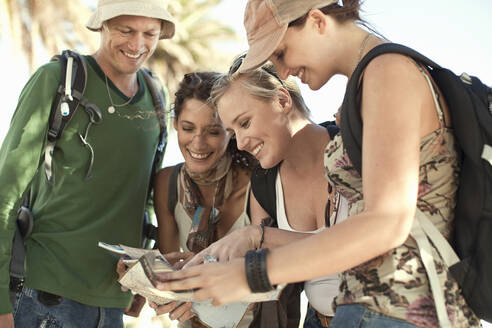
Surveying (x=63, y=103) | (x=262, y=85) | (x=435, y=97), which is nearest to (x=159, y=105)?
(x=63, y=103)

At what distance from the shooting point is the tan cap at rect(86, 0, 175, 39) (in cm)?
Result: 344

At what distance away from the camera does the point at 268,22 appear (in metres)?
2.08

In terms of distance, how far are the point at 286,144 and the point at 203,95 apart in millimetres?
852

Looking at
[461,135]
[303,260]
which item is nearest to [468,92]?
[461,135]

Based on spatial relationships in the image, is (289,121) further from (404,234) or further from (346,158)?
(404,234)

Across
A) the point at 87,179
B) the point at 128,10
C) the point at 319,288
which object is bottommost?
the point at 319,288

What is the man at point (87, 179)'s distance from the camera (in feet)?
10.5

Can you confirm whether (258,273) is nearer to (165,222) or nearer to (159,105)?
(165,222)

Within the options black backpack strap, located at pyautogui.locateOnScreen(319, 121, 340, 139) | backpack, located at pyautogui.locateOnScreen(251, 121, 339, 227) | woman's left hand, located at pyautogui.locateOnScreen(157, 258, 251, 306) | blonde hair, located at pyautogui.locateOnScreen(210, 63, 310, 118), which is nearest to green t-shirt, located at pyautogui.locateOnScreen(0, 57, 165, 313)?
blonde hair, located at pyautogui.locateOnScreen(210, 63, 310, 118)

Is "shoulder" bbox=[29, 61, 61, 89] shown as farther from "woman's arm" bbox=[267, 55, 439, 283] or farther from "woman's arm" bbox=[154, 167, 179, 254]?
"woman's arm" bbox=[267, 55, 439, 283]

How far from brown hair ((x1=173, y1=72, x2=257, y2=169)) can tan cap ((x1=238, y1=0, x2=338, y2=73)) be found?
1586 millimetres

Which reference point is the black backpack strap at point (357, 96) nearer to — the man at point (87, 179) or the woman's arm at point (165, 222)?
the man at point (87, 179)

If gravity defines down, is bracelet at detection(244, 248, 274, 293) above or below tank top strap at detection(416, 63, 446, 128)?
below

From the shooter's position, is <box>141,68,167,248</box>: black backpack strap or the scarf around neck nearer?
the scarf around neck
